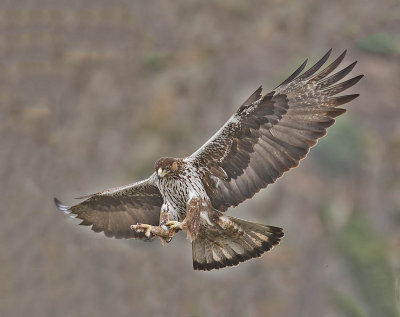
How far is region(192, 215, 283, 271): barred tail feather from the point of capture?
6.42 meters

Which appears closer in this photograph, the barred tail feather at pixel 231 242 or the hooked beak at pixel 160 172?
the hooked beak at pixel 160 172

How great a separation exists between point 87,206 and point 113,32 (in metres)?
13.3

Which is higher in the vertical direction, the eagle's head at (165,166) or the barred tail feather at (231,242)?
the eagle's head at (165,166)

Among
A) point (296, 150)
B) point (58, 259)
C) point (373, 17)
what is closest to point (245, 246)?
point (296, 150)

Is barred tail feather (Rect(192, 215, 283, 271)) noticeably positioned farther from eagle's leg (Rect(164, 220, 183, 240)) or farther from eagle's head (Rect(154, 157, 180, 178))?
eagle's head (Rect(154, 157, 180, 178))

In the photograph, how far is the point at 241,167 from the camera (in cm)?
638

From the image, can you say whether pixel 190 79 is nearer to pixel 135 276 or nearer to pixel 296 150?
pixel 135 276

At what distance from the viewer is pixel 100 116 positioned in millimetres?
20297

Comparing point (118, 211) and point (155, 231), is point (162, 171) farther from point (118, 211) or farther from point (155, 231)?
point (118, 211)

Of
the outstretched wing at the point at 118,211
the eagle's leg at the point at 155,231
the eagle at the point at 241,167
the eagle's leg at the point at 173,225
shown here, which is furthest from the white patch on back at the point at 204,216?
the outstretched wing at the point at 118,211

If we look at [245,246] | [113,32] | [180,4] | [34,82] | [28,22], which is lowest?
[245,246]

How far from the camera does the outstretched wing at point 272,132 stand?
19.6 feet

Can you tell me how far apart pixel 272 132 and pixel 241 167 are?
49cm

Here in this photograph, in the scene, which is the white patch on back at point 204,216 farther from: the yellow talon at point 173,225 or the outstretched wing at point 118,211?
the outstretched wing at point 118,211
